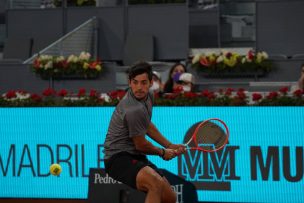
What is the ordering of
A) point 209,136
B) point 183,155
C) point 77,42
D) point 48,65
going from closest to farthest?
point 209,136 → point 183,155 → point 48,65 → point 77,42

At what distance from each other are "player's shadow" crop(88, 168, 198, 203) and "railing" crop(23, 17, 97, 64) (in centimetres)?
741

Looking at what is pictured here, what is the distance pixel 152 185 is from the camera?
5379mm

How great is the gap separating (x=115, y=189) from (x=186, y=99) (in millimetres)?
1455

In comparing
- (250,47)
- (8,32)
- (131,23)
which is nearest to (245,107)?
(250,47)

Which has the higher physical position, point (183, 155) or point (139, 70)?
point (139, 70)

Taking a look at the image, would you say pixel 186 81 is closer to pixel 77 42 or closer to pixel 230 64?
pixel 230 64

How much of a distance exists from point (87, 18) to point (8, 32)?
1.99m

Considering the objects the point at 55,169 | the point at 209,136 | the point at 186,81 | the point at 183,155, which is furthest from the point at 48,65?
the point at 209,136

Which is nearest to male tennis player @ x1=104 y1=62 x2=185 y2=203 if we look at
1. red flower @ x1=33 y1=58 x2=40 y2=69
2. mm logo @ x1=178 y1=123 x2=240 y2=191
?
mm logo @ x1=178 y1=123 x2=240 y2=191

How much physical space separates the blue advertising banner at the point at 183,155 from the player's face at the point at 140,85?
2845 millimetres

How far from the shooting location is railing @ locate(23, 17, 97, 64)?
15.1 m

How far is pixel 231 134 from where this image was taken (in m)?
8.02

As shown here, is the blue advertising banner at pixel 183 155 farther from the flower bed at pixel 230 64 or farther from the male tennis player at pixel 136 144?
the flower bed at pixel 230 64

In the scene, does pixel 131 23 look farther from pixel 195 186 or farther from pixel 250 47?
pixel 195 186
